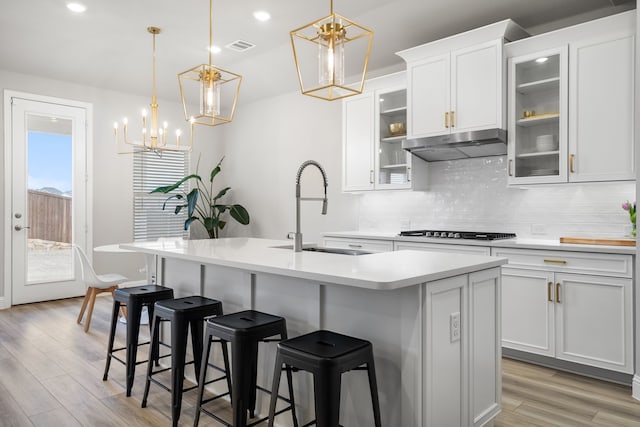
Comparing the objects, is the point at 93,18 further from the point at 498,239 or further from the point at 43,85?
the point at 498,239

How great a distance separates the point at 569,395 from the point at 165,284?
2897 millimetres

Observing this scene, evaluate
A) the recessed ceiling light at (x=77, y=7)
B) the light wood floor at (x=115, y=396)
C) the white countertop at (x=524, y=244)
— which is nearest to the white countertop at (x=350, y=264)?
the light wood floor at (x=115, y=396)

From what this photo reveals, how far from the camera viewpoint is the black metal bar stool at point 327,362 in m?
1.71

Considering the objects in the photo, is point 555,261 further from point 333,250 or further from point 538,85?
point 333,250

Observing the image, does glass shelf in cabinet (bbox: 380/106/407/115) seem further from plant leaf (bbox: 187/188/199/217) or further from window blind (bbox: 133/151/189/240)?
window blind (bbox: 133/151/189/240)

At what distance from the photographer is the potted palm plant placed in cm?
639

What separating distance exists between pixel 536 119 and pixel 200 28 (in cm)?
319

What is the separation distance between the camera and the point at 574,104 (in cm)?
335

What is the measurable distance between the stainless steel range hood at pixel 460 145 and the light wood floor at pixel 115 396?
1788mm

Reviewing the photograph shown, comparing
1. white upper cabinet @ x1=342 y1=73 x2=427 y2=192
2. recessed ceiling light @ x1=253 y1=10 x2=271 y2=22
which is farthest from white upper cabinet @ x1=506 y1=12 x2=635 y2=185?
recessed ceiling light @ x1=253 y1=10 x2=271 y2=22

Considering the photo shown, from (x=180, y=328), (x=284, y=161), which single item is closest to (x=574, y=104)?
(x=180, y=328)

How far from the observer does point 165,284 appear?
3424mm

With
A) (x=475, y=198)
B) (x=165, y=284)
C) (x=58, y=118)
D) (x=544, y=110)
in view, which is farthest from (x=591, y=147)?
(x=58, y=118)

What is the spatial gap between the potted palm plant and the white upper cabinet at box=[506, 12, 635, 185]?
408cm
